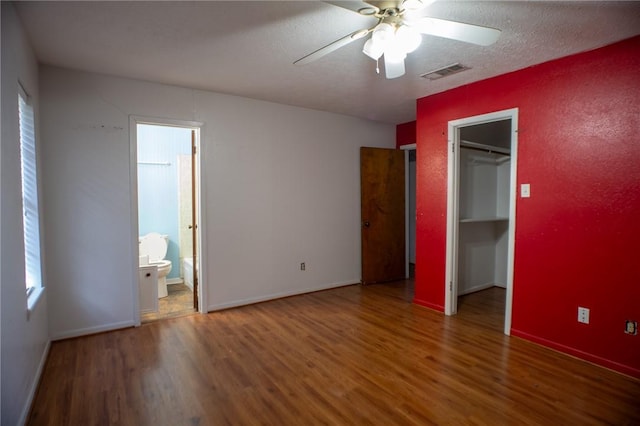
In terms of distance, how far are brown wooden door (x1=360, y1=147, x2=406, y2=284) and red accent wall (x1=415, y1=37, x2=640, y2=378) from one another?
1793mm

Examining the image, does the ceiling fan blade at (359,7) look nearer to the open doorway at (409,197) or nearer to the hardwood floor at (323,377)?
the hardwood floor at (323,377)

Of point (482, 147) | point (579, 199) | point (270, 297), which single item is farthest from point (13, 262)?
point (482, 147)

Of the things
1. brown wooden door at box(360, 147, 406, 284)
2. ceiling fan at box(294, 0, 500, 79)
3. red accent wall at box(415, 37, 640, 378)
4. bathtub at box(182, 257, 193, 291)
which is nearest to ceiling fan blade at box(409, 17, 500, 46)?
ceiling fan at box(294, 0, 500, 79)

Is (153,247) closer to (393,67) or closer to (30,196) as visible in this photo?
(30,196)

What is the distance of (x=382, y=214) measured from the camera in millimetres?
5070

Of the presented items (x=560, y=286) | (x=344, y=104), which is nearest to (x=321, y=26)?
(x=344, y=104)

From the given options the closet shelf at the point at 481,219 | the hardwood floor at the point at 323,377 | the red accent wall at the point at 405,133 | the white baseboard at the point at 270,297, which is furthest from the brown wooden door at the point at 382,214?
the hardwood floor at the point at 323,377

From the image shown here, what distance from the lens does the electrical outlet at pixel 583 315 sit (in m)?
2.68

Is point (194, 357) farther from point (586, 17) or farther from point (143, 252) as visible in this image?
point (586, 17)

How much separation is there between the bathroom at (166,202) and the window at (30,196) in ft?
6.39

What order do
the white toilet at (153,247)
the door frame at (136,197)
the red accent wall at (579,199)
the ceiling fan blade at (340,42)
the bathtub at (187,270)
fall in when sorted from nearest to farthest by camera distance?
the ceiling fan blade at (340,42) → the red accent wall at (579,199) → the door frame at (136,197) → the white toilet at (153,247) → the bathtub at (187,270)

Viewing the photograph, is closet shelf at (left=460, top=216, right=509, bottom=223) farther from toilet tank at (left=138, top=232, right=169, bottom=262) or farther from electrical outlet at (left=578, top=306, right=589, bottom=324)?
toilet tank at (left=138, top=232, right=169, bottom=262)

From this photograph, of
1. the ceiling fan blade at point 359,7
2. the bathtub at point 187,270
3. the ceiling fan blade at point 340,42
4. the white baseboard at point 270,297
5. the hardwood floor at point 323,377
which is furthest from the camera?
the bathtub at point 187,270

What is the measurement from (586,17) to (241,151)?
3202mm
